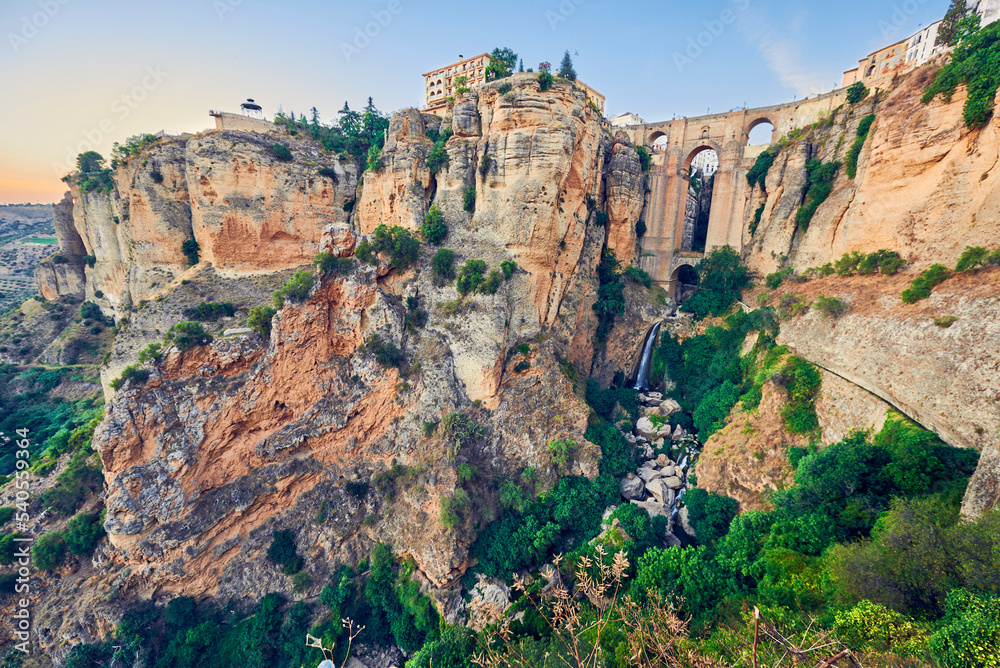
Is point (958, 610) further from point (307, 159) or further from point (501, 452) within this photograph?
point (307, 159)

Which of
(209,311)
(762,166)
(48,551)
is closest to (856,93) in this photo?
(762,166)

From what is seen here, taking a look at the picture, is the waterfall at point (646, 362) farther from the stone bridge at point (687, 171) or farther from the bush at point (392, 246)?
the bush at point (392, 246)

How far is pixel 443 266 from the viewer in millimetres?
24922

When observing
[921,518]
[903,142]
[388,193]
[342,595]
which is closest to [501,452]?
[342,595]

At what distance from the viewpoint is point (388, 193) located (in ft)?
94.8

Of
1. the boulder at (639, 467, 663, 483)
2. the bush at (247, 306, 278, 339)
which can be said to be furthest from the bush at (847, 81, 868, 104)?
the bush at (247, 306, 278, 339)

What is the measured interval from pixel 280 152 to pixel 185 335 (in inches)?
604

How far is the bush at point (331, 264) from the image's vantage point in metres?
22.9

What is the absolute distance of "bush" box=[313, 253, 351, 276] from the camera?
22.9m

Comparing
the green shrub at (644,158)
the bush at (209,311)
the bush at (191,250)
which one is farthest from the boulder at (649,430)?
the bush at (191,250)

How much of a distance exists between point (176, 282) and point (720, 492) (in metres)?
37.3

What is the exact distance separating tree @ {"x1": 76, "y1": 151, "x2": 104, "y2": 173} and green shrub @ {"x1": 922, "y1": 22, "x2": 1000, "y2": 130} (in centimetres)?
6267

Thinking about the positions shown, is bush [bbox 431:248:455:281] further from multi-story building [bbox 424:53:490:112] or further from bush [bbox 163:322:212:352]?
multi-story building [bbox 424:53:490:112]

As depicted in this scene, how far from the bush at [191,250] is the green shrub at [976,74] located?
45.5 metres
